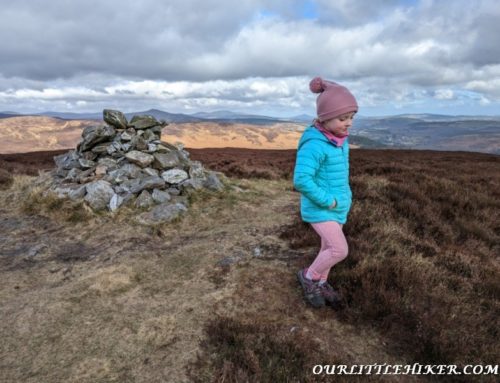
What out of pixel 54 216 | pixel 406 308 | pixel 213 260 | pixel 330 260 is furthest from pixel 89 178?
pixel 406 308

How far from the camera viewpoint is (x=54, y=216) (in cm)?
934

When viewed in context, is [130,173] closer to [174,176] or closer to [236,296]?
[174,176]

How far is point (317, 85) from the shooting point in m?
4.13

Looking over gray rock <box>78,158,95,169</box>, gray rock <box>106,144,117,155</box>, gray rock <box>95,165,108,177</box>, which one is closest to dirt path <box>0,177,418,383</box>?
gray rock <box>95,165,108,177</box>

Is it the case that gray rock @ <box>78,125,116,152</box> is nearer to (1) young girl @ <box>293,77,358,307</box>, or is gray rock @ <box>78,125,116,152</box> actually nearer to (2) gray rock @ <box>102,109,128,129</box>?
(2) gray rock @ <box>102,109,128,129</box>

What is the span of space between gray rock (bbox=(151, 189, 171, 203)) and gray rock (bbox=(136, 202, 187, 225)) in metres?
0.27

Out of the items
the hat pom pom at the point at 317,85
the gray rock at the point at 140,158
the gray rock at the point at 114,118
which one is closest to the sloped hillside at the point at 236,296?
the gray rock at the point at 140,158

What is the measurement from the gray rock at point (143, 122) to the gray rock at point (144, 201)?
3543 mm

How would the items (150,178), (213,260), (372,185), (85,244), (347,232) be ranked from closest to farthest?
1. (213,260)
2. (347,232)
3. (85,244)
4. (150,178)
5. (372,185)

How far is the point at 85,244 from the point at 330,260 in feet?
19.9

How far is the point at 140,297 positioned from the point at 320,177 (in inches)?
136

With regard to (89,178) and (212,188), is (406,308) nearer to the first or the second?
(212,188)

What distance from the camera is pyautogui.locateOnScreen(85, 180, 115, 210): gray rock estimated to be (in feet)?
30.6

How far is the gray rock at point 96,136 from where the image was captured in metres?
11.2
